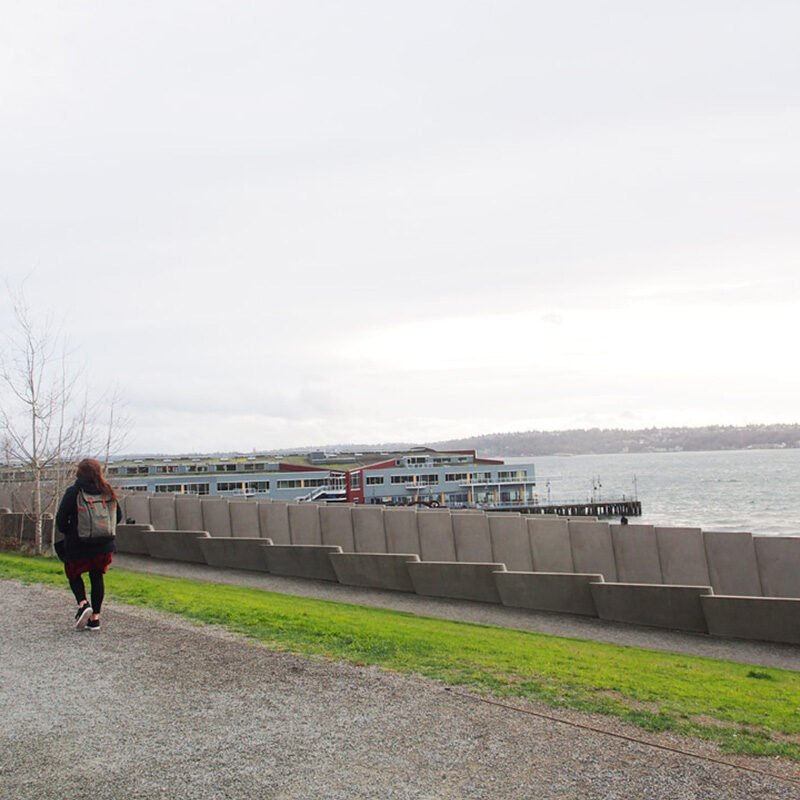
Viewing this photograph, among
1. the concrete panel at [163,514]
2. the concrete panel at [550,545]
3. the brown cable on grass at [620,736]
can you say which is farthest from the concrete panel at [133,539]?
the brown cable on grass at [620,736]

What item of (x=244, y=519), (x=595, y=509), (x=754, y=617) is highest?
(x=244, y=519)

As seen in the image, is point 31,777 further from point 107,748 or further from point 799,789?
point 799,789

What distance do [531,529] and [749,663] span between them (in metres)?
6.99

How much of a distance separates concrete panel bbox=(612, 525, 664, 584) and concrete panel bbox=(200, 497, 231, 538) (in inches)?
415

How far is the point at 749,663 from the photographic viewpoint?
14055 millimetres

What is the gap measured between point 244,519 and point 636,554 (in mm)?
10421

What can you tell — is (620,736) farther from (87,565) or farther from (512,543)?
(512,543)

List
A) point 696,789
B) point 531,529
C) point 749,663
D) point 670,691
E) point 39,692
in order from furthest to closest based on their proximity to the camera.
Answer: point 531,529 → point 749,663 → point 670,691 → point 39,692 → point 696,789

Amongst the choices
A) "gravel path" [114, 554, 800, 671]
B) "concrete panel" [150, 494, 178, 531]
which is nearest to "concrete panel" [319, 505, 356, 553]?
"gravel path" [114, 554, 800, 671]

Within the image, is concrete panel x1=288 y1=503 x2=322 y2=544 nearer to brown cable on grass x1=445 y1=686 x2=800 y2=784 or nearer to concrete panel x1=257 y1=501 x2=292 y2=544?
concrete panel x1=257 y1=501 x2=292 y2=544

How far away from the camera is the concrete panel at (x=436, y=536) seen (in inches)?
831

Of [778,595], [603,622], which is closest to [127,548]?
[603,622]

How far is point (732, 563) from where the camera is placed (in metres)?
18.7

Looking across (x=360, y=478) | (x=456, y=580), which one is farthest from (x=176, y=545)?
(x=360, y=478)
